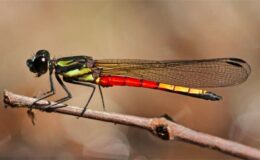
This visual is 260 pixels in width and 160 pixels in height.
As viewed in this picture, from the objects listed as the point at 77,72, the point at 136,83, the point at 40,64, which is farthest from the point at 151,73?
the point at 40,64

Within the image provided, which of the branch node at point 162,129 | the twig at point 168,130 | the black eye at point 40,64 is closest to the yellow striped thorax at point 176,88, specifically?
the black eye at point 40,64

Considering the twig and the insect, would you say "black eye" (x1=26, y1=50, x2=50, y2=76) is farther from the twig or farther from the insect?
the twig

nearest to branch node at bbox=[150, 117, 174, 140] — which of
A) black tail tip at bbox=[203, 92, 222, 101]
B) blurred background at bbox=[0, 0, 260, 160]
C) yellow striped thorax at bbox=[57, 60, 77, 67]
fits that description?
black tail tip at bbox=[203, 92, 222, 101]

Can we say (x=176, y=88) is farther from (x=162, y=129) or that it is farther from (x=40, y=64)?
(x=162, y=129)

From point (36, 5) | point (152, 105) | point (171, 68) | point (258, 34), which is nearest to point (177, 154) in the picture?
point (152, 105)

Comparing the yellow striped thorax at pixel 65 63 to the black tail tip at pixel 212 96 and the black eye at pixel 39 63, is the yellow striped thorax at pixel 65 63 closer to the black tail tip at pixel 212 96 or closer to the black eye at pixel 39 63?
the black eye at pixel 39 63

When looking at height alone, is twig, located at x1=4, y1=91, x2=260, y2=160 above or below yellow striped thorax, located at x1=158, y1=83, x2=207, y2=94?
above

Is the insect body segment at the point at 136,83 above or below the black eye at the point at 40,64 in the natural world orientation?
below

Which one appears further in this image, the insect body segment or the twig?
the insect body segment
